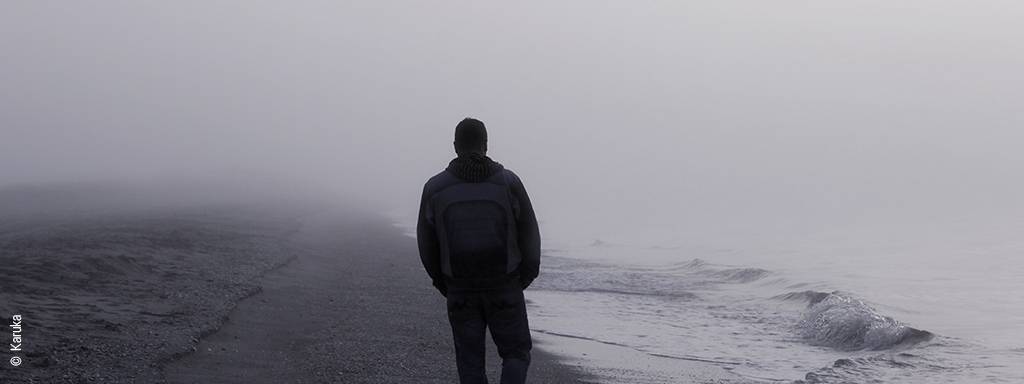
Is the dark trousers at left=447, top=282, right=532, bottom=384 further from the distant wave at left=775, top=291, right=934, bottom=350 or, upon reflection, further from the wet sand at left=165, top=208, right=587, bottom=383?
the distant wave at left=775, top=291, right=934, bottom=350

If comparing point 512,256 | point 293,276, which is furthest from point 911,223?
point 512,256

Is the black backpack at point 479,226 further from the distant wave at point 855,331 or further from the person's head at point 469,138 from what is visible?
the distant wave at point 855,331

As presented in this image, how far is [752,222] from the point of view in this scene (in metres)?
75.6

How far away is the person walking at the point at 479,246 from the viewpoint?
636 cm

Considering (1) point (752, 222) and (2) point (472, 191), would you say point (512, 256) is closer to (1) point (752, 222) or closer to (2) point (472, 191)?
(2) point (472, 191)

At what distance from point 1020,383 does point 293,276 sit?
15.1m

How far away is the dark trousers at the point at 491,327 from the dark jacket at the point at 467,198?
0.38ft

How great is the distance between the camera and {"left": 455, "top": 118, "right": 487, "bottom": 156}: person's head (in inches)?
254

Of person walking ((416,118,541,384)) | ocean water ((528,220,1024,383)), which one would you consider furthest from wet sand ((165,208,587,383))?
person walking ((416,118,541,384))

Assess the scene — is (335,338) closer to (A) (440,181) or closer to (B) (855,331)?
(A) (440,181)

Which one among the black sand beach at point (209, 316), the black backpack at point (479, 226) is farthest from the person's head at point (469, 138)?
the black sand beach at point (209, 316)

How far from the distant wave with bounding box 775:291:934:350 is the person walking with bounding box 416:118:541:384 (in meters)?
11.9

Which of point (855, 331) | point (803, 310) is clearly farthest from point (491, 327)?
point (803, 310)

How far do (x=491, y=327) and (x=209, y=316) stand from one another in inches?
326
